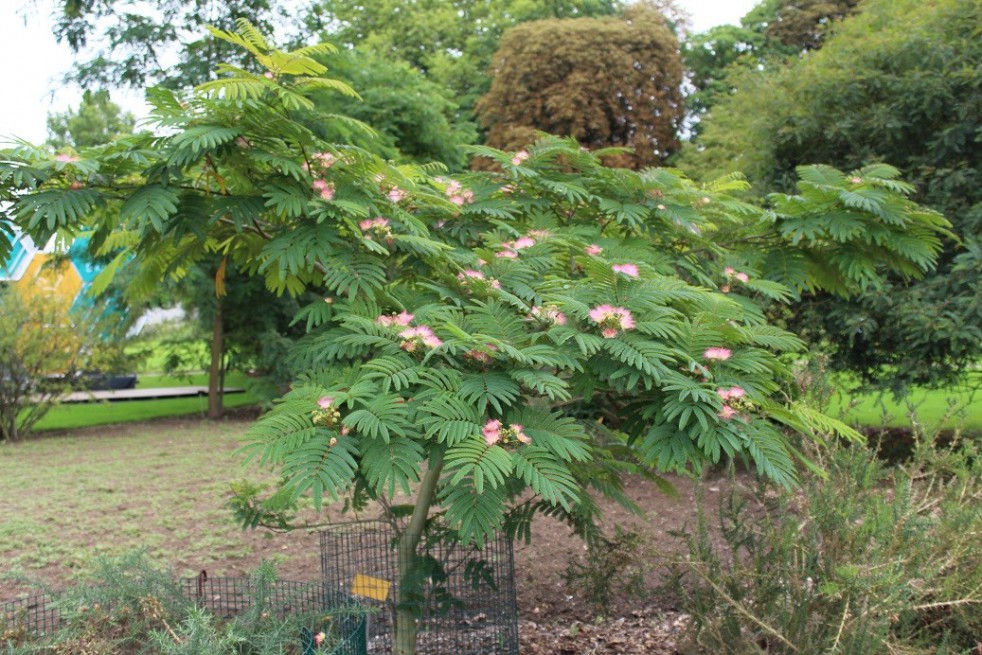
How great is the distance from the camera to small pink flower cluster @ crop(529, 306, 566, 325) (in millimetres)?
2506

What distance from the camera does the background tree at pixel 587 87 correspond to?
16.5 meters

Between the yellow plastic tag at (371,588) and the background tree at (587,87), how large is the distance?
13.3 meters

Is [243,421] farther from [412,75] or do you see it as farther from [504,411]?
[504,411]

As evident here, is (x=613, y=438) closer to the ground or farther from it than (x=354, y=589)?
farther from it

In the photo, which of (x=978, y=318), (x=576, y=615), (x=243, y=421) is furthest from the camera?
(x=243, y=421)

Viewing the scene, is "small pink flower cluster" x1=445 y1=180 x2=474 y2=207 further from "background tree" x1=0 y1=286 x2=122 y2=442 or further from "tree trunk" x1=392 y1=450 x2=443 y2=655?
"background tree" x1=0 y1=286 x2=122 y2=442

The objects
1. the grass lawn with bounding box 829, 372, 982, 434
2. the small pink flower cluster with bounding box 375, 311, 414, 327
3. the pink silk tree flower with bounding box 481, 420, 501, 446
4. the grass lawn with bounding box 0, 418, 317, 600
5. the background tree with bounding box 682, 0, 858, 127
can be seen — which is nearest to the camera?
the pink silk tree flower with bounding box 481, 420, 501, 446

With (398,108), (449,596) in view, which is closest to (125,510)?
(449,596)

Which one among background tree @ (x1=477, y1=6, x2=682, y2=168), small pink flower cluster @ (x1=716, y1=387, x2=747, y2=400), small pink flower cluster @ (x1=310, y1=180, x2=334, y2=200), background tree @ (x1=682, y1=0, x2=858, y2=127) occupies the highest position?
background tree @ (x1=682, y1=0, x2=858, y2=127)

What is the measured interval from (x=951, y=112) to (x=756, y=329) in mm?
5205

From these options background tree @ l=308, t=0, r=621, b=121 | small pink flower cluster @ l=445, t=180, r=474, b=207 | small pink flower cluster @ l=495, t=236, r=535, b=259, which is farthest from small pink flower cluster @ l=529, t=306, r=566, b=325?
background tree @ l=308, t=0, r=621, b=121

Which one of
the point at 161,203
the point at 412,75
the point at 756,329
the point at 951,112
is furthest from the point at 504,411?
the point at 412,75

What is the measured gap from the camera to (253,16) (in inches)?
439

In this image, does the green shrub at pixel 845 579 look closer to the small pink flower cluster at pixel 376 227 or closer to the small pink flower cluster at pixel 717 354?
the small pink flower cluster at pixel 717 354
